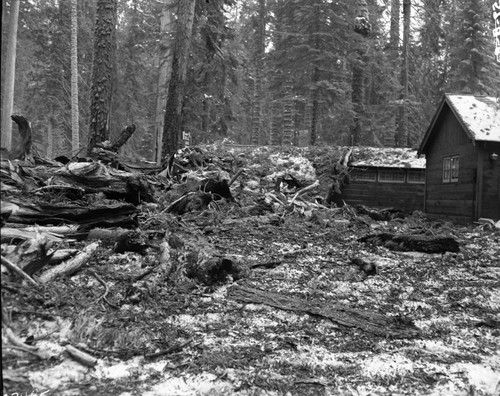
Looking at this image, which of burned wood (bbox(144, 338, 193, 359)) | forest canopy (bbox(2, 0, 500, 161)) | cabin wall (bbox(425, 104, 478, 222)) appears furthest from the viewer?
forest canopy (bbox(2, 0, 500, 161))

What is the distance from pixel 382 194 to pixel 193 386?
18.5 meters

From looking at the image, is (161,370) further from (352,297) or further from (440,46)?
(440,46)

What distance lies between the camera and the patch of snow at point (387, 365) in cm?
300

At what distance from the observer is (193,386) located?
8.27 feet

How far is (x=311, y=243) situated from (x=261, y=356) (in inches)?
196

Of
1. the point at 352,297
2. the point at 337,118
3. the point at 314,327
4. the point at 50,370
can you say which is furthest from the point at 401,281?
the point at 337,118

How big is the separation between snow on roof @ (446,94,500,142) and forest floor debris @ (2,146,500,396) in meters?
7.97

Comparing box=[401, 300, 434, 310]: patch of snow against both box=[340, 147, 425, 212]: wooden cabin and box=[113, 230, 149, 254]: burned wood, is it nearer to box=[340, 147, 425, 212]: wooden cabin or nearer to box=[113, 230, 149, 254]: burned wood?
box=[113, 230, 149, 254]: burned wood

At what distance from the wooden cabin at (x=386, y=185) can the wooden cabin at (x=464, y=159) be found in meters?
1.55

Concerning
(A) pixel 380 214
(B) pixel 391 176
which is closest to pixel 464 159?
(A) pixel 380 214

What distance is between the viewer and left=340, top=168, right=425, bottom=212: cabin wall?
19.6m

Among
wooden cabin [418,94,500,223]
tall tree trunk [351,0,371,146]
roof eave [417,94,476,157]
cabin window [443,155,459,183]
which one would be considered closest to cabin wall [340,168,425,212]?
wooden cabin [418,94,500,223]

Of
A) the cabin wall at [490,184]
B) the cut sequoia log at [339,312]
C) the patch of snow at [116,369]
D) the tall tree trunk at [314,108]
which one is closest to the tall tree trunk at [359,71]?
the tall tree trunk at [314,108]

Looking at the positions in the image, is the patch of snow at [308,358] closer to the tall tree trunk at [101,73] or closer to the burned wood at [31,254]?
the burned wood at [31,254]
